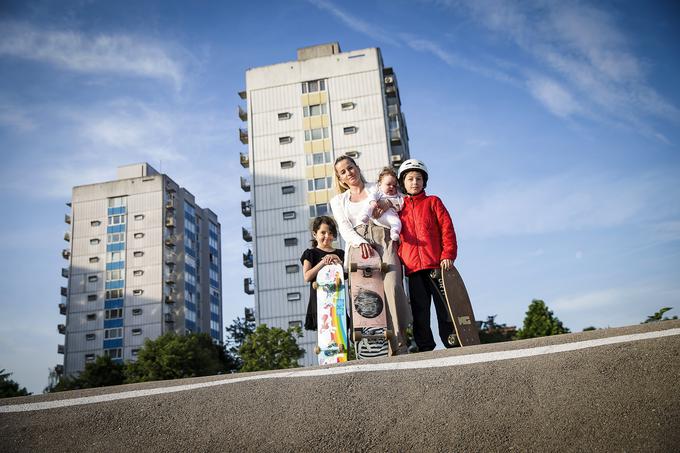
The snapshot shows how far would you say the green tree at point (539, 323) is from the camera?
102 ft

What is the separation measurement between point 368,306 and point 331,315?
708 millimetres

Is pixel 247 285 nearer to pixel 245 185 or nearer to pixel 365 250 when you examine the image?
pixel 245 185

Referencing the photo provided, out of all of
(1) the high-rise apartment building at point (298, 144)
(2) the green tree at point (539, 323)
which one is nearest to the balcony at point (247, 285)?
(1) the high-rise apartment building at point (298, 144)

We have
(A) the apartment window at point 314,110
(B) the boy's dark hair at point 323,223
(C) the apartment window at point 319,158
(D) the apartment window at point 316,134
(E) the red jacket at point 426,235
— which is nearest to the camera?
(E) the red jacket at point 426,235

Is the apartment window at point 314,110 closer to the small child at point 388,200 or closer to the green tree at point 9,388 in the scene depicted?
the green tree at point 9,388

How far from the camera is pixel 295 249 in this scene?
49.4m

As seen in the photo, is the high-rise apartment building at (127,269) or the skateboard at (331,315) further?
the high-rise apartment building at (127,269)

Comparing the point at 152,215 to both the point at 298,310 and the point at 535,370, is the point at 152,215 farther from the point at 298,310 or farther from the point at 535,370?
the point at 535,370

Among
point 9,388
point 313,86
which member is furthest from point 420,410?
point 313,86

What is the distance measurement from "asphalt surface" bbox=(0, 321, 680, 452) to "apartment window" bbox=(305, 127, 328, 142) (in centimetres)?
4817

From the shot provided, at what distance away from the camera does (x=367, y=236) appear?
24.3ft

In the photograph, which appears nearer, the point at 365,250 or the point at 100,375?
the point at 365,250

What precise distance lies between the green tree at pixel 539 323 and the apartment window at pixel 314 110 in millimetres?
27709

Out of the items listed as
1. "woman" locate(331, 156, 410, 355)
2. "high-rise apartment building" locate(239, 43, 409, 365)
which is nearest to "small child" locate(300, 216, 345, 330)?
"woman" locate(331, 156, 410, 355)
